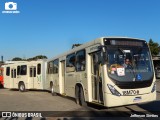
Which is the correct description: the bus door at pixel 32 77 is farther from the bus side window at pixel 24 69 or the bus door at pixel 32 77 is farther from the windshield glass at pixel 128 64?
the windshield glass at pixel 128 64

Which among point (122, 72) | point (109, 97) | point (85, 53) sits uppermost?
point (85, 53)

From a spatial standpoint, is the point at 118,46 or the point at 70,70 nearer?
the point at 118,46

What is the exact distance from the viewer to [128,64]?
1050 centimetres

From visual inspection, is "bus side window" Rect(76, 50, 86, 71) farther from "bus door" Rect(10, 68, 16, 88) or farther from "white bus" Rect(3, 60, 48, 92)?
"bus door" Rect(10, 68, 16, 88)

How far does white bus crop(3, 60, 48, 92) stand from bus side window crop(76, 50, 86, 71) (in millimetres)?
9618

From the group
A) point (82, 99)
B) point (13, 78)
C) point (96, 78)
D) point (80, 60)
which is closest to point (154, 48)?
point (13, 78)

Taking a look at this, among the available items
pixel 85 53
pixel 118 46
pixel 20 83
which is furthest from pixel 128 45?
pixel 20 83

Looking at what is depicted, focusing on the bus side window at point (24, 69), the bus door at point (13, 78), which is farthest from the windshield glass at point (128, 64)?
the bus door at point (13, 78)

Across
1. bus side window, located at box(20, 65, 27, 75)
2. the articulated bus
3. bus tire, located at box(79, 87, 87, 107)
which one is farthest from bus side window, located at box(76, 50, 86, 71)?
bus side window, located at box(20, 65, 27, 75)

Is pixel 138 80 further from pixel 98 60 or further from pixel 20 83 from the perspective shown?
pixel 20 83

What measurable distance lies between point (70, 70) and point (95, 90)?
11.9 ft

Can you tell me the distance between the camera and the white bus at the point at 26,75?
23438mm

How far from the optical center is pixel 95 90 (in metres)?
11.3

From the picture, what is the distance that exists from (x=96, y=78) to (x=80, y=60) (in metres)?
2.00
